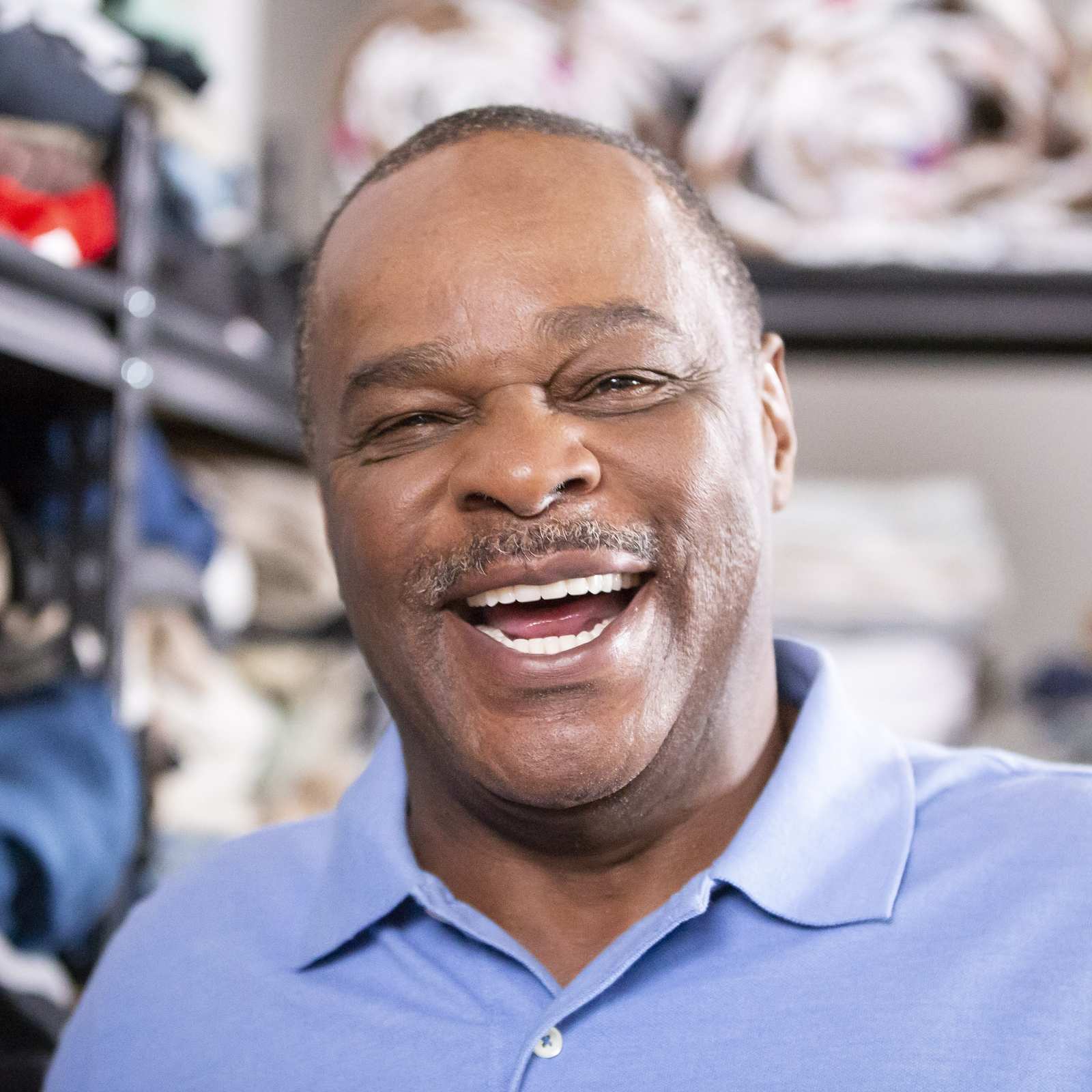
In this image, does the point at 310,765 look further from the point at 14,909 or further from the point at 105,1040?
the point at 105,1040

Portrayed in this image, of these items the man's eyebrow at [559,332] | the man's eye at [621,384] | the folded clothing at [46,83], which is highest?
the folded clothing at [46,83]

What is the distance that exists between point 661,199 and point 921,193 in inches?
31.4

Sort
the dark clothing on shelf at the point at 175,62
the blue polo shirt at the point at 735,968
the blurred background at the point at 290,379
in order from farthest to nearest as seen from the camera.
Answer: the dark clothing on shelf at the point at 175,62, the blurred background at the point at 290,379, the blue polo shirt at the point at 735,968

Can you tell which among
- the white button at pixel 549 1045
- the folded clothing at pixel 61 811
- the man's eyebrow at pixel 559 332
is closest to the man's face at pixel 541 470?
the man's eyebrow at pixel 559 332

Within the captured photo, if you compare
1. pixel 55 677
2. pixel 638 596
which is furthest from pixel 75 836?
pixel 638 596

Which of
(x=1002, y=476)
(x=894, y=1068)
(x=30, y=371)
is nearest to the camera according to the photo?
(x=894, y=1068)

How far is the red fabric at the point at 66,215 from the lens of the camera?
1.14 m

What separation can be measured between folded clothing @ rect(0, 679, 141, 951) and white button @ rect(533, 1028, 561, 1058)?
53cm

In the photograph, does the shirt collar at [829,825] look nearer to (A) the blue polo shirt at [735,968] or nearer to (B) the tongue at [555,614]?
(A) the blue polo shirt at [735,968]

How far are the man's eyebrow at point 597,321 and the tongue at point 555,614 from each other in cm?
14

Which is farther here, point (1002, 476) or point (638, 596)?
point (1002, 476)

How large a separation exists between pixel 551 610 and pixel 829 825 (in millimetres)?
201

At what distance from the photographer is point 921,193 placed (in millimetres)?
1505

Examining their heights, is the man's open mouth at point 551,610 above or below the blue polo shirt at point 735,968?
above
